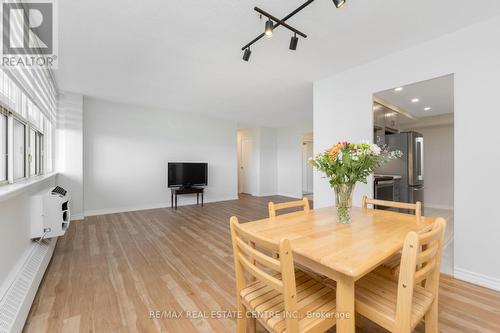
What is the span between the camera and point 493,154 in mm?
2004

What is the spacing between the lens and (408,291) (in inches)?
37.3

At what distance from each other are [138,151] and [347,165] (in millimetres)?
5101

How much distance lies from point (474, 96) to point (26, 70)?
4428 mm

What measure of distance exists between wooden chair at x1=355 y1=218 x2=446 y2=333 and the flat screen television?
498 centimetres

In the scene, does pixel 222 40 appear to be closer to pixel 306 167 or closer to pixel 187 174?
pixel 187 174

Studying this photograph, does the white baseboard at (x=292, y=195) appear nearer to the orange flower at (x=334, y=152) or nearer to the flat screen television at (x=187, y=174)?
the flat screen television at (x=187, y=174)

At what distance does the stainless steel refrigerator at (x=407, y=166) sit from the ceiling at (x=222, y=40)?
1451mm

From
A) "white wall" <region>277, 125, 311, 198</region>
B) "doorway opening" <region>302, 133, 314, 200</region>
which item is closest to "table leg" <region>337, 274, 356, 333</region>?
"white wall" <region>277, 125, 311, 198</region>

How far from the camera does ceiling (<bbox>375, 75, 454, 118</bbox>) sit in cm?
238

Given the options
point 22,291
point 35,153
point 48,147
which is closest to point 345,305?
point 22,291

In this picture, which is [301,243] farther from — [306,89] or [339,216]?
[306,89]

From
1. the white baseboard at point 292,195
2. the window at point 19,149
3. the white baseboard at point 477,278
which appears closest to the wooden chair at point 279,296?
the white baseboard at point 477,278

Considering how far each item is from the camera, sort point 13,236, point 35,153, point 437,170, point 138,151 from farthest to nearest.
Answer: point 138,151 → point 437,170 → point 35,153 → point 13,236

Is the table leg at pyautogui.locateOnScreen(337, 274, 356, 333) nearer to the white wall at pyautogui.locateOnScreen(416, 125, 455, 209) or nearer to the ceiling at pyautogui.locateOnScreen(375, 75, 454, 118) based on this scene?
the ceiling at pyautogui.locateOnScreen(375, 75, 454, 118)
